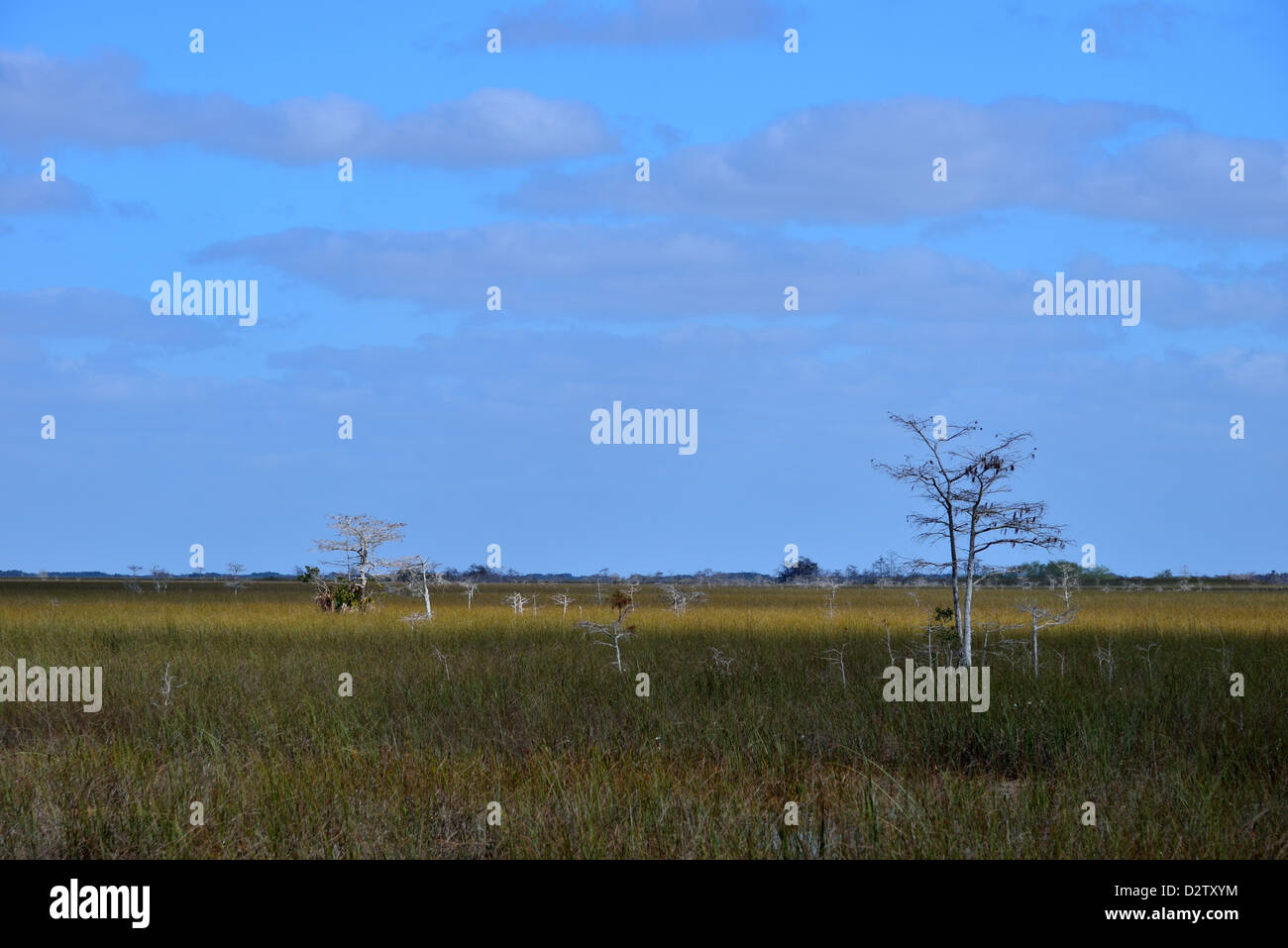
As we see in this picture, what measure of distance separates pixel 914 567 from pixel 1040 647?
832 cm

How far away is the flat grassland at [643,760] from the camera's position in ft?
22.6

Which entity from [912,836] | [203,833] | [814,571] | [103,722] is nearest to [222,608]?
[103,722]

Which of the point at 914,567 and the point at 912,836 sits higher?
the point at 914,567

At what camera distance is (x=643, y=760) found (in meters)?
8.99

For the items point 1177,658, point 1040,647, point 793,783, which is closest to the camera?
point 793,783

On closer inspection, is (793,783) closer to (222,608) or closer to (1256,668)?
(1256,668)

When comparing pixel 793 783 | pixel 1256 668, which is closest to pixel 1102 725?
pixel 793 783

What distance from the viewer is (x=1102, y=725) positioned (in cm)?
988

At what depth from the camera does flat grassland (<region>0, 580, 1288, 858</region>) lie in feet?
22.6

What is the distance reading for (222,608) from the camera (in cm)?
3269
